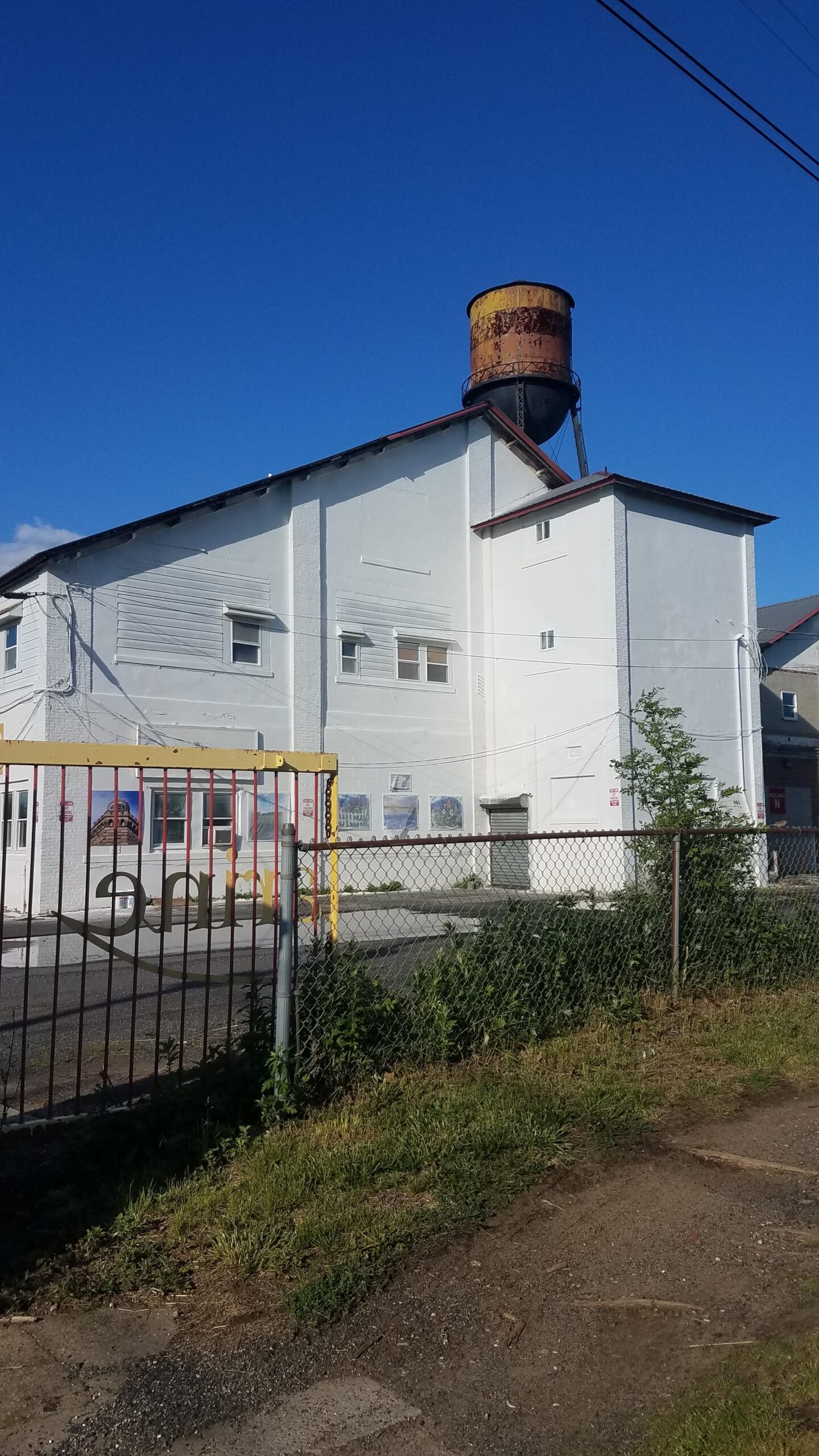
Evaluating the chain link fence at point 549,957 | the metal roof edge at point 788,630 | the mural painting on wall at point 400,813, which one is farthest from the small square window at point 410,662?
the chain link fence at point 549,957

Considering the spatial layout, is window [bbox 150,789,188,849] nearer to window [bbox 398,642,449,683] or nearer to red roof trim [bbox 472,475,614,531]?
window [bbox 398,642,449,683]

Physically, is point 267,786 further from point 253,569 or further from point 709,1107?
point 709,1107

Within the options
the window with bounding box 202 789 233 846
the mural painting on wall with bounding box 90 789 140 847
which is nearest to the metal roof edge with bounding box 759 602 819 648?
the window with bounding box 202 789 233 846

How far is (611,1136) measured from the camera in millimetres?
5359

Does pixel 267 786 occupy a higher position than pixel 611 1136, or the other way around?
pixel 267 786

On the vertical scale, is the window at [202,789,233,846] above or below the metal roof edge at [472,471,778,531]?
below

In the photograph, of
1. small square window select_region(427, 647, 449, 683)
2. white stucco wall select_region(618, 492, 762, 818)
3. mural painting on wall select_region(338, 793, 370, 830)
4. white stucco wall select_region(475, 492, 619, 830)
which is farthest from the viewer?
small square window select_region(427, 647, 449, 683)

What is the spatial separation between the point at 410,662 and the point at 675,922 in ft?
68.3

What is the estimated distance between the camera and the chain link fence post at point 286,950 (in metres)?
5.39

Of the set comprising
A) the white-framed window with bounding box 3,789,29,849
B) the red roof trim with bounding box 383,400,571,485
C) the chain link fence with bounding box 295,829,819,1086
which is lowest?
the chain link fence with bounding box 295,829,819,1086

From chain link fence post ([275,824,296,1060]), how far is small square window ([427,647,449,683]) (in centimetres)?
Answer: 2339

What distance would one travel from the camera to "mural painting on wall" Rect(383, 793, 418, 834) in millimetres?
26891

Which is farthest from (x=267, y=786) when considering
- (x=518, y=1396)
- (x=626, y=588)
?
(x=518, y=1396)

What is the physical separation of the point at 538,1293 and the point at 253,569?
74.9 ft
